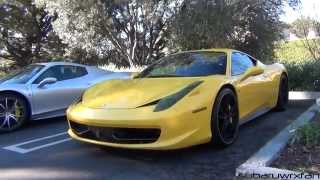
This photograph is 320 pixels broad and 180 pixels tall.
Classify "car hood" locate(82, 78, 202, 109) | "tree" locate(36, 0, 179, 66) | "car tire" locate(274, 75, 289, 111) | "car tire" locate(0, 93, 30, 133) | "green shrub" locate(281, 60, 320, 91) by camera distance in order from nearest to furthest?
1. "car hood" locate(82, 78, 202, 109)
2. "car tire" locate(0, 93, 30, 133)
3. "car tire" locate(274, 75, 289, 111)
4. "green shrub" locate(281, 60, 320, 91)
5. "tree" locate(36, 0, 179, 66)

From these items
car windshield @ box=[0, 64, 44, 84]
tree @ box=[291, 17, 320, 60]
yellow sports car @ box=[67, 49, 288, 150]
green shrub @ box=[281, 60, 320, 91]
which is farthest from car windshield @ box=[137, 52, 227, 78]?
tree @ box=[291, 17, 320, 60]

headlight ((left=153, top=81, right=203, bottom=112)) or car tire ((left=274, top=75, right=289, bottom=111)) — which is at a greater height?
headlight ((left=153, top=81, right=203, bottom=112))

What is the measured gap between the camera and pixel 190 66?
6062mm

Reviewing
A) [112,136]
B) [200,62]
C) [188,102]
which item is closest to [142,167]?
[112,136]

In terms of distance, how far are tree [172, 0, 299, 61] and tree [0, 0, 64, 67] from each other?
11.9 meters

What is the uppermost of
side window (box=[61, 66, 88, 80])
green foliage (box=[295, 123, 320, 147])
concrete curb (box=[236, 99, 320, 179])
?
side window (box=[61, 66, 88, 80])

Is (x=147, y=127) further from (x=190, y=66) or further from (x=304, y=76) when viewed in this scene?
(x=304, y=76)

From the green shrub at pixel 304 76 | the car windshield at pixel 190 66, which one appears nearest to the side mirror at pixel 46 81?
the car windshield at pixel 190 66

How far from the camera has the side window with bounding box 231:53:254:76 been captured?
6050 millimetres

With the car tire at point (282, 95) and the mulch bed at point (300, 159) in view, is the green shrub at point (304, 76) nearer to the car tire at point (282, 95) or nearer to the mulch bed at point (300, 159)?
the car tire at point (282, 95)

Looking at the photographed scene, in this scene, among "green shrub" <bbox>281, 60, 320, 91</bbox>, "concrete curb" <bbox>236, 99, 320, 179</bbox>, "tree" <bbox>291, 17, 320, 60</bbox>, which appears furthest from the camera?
"tree" <bbox>291, 17, 320, 60</bbox>

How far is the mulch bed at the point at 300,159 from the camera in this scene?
4.00m

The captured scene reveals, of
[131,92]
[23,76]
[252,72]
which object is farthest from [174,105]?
[23,76]

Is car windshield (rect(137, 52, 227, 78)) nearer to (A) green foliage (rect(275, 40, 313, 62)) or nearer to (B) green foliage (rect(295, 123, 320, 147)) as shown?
(B) green foliage (rect(295, 123, 320, 147))
